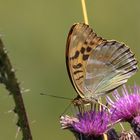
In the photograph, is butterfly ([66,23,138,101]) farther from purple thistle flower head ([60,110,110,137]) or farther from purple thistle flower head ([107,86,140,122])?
purple thistle flower head ([60,110,110,137])

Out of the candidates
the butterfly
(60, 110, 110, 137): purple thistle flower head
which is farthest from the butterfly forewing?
(60, 110, 110, 137): purple thistle flower head

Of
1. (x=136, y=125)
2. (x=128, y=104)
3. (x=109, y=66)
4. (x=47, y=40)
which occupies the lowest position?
(x=136, y=125)

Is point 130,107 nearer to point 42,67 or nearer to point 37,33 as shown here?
point 42,67

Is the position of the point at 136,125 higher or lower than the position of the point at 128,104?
lower

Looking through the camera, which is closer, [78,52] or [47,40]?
[78,52]

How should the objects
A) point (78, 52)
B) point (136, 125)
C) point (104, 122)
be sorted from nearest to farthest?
point (104, 122) < point (136, 125) < point (78, 52)

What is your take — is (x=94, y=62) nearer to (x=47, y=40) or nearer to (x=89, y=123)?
(x=89, y=123)

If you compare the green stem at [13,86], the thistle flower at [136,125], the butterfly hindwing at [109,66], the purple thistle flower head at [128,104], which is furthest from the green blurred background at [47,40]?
the green stem at [13,86]

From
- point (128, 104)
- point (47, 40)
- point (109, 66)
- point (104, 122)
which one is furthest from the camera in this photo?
point (47, 40)

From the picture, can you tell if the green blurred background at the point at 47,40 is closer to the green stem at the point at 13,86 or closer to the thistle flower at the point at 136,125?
the thistle flower at the point at 136,125

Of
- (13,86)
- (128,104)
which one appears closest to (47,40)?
(128,104)
